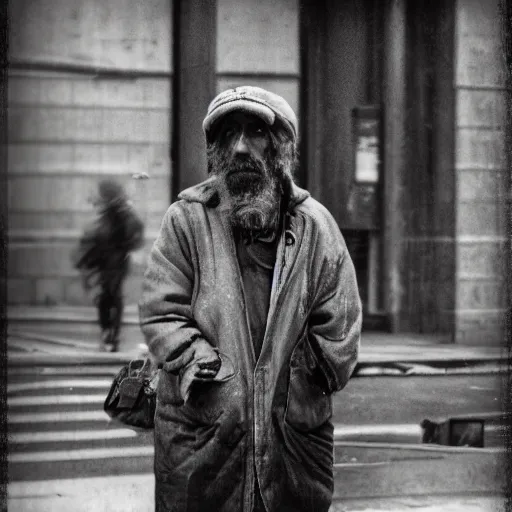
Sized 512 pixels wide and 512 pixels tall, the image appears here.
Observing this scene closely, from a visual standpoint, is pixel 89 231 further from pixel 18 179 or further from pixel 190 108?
pixel 190 108

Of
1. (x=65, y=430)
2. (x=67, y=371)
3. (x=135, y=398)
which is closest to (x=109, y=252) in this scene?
(x=67, y=371)

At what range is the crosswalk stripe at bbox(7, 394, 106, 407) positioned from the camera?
4.62 meters

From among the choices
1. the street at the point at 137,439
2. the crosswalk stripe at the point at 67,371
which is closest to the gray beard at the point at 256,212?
the street at the point at 137,439

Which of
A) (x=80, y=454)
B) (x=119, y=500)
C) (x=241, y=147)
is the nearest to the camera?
(x=241, y=147)

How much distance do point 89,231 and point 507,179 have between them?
247 centimetres

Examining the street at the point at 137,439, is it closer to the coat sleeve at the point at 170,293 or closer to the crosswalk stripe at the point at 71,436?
the crosswalk stripe at the point at 71,436

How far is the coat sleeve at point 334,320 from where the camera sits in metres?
2.34

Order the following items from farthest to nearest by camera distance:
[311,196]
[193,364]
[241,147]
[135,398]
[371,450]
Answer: [371,450] < [311,196] < [135,398] < [241,147] < [193,364]

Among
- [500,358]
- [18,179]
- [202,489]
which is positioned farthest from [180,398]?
[500,358]

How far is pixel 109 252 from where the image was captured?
4.64 m

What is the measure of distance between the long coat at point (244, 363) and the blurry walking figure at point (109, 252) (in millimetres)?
2229

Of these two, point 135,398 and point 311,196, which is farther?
point 311,196

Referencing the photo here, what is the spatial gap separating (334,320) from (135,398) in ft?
2.36

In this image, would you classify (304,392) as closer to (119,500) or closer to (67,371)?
(119,500)
